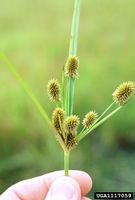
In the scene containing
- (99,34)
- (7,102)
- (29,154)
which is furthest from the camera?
(99,34)

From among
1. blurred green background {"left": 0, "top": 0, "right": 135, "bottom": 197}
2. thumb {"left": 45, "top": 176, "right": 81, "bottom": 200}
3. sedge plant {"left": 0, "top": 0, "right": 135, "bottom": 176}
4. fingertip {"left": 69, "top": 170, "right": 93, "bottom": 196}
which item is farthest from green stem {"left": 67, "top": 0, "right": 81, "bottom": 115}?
blurred green background {"left": 0, "top": 0, "right": 135, "bottom": 197}

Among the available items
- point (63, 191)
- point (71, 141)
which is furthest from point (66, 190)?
point (71, 141)

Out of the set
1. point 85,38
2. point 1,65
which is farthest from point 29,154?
point 85,38

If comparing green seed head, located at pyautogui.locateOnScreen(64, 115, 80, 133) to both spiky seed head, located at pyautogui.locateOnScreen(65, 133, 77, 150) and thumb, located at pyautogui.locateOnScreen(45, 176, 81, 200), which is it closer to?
spiky seed head, located at pyautogui.locateOnScreen(65, 133, 77, 150)

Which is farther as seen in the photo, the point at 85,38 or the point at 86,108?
the point at 85,38

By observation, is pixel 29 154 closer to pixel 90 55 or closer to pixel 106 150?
pixel 106 150

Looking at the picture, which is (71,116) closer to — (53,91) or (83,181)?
(53,91)

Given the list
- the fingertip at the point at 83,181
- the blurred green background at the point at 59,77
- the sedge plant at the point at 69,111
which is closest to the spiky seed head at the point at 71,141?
the sedge plant at the point at 69,111
